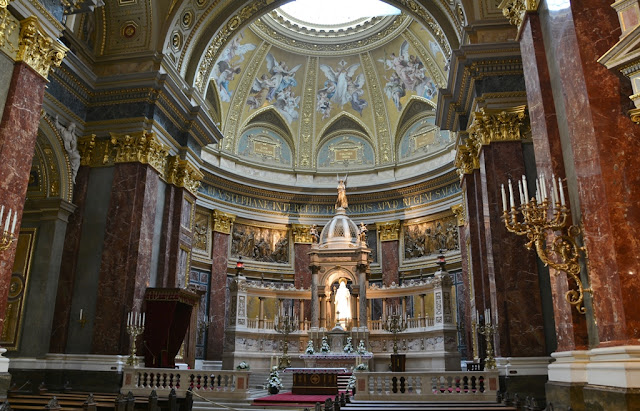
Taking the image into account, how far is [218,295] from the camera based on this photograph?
22578mm

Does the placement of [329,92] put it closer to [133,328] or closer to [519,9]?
[133,328]

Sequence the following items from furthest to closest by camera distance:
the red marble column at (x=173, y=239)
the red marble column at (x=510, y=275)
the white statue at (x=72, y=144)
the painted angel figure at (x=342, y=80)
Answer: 1. the painted angel figure at (x=342, y=80)
2. the red marble column at (x=173, y=239)
3. the white statue at (x=72, y=144)
4. the red marble column at (x=510, y=275)

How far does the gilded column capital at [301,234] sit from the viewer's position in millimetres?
25656

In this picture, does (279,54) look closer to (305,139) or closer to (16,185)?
(305,139)

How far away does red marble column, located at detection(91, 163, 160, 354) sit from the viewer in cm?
1293

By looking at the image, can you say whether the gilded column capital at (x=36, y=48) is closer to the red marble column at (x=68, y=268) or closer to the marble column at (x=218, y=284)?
Answer: the red marble column at (x=68, y=268)

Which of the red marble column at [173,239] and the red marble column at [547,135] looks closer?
the red marble column at [547,135]

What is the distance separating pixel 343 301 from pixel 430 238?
543 cm

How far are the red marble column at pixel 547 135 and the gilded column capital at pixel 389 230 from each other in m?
17.2

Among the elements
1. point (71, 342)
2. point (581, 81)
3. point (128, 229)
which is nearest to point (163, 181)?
point (128, 229)

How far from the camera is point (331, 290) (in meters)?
21.6

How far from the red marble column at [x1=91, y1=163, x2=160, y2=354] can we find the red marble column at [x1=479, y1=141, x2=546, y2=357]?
28.9 ft

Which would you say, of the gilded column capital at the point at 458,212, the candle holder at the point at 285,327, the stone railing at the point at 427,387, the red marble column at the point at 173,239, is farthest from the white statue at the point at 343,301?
the stone railing at the point at 427,387

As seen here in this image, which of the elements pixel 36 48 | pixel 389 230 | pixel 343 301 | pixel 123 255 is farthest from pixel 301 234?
pixel 36 48
